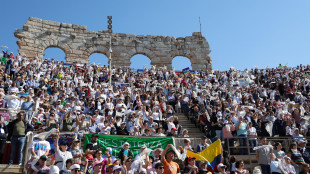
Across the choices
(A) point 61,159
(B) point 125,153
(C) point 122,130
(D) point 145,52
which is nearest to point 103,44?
(D) point 145,52

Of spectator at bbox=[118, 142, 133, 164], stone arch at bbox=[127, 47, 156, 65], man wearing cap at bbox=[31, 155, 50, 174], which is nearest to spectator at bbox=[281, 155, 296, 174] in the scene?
spectator at bbox=[118, 142, 133, 164]

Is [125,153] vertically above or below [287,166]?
above

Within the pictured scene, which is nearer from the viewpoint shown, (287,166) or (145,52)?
(287,166)

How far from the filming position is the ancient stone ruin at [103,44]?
85.5 ft

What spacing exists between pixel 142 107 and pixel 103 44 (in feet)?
55.2

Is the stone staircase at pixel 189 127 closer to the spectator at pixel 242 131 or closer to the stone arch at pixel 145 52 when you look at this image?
the spectator at pixel 242 131

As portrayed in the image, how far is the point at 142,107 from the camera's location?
12.5 m

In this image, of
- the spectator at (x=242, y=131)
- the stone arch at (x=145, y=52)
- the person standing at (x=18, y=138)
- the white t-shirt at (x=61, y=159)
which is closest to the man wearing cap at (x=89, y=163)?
the white t-shirt at (x=61, y=159)

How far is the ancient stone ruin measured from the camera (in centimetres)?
2606

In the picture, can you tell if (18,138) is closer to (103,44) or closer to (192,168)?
(192,168)

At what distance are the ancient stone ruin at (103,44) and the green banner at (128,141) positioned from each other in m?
18.1

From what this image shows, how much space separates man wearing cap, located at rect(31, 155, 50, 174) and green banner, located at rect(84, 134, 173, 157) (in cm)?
261

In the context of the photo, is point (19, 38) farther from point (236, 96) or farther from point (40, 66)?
point (236, 96)

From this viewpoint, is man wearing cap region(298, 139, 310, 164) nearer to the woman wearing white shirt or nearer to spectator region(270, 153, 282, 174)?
the woman wearing white shirt
